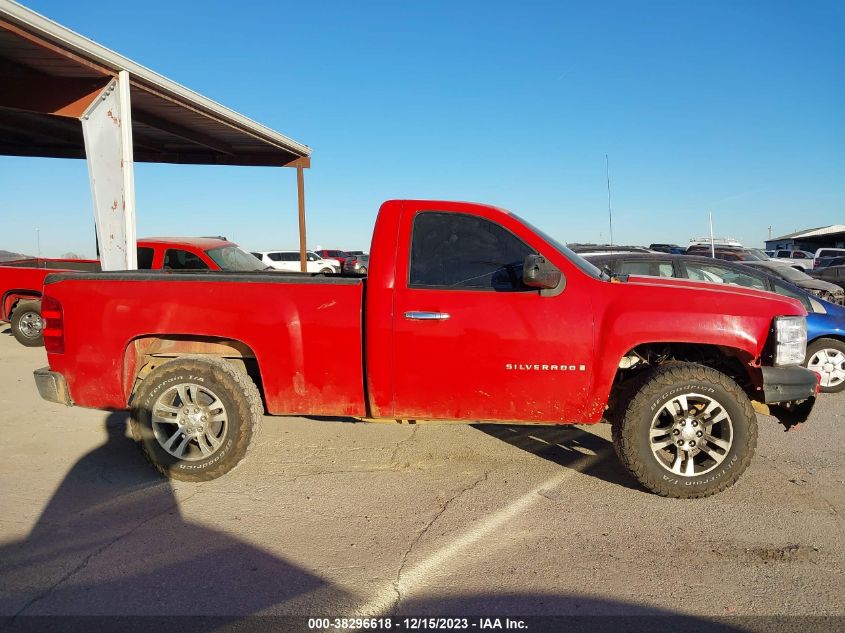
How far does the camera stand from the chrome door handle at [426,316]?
3.91m

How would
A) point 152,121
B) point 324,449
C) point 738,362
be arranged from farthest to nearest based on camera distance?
point 152,121 → point 324,449 → point 738,362

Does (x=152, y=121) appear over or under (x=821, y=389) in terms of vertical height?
over

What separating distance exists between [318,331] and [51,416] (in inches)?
149

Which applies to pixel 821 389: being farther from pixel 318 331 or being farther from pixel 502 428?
pixel 318 331

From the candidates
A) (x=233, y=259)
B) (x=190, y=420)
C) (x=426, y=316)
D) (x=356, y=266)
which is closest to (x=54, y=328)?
(x=190, y=420)

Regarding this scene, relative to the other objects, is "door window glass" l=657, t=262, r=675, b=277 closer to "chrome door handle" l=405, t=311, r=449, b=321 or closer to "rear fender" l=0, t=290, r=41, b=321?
"chrome door handle" l=405, t=311, r=449, b=321

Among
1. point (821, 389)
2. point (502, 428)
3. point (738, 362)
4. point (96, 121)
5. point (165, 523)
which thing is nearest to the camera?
point (165, 523)

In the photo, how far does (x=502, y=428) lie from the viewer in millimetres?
5574

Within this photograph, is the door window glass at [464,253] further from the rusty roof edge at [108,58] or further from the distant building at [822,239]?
the distant building at [822,239]

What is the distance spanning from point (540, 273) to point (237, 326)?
6.88 ft

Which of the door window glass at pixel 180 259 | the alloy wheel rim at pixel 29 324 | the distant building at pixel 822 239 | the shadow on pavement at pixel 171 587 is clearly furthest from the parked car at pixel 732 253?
the distant building at pixel 822 239

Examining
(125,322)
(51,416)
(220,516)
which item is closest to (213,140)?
(51,416)

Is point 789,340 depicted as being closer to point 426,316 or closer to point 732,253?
point 426,316

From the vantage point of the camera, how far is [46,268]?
10.6m
